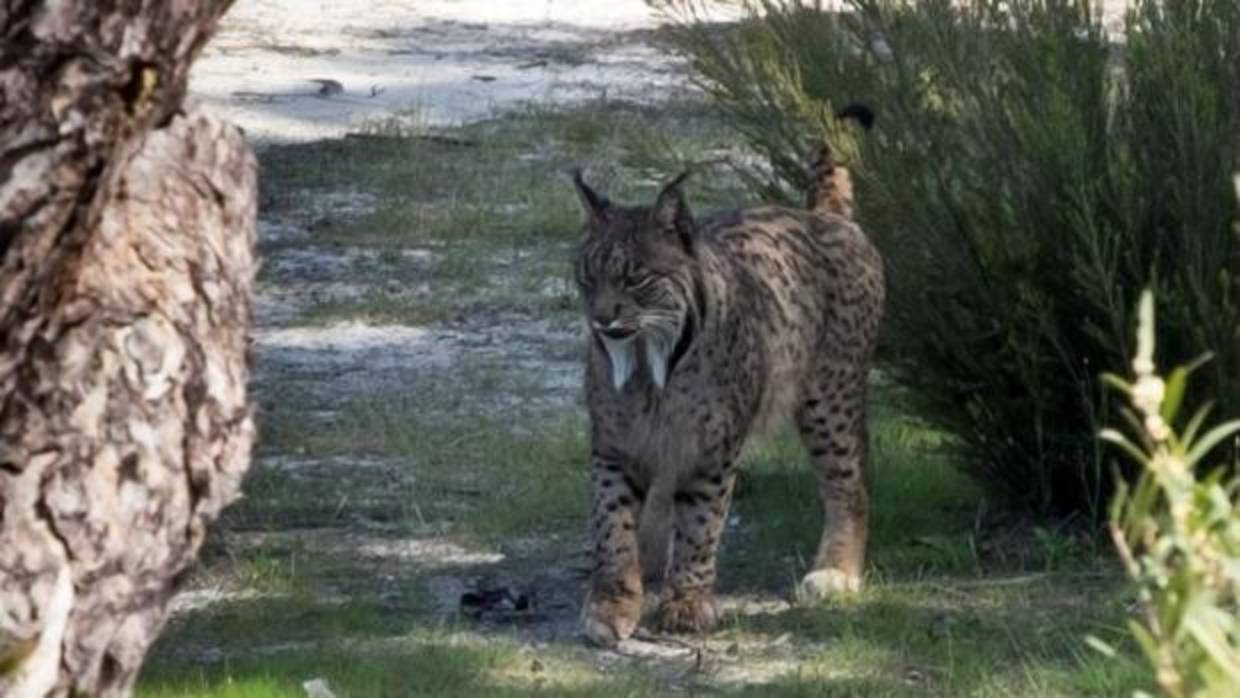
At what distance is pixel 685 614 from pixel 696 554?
0.15 m

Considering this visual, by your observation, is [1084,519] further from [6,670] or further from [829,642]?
[6,670]

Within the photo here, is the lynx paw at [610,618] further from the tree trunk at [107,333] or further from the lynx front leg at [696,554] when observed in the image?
the tree trunk at [107,333]

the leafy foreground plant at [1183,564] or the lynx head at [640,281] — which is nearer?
the leafy foreground plant at [1183,564]

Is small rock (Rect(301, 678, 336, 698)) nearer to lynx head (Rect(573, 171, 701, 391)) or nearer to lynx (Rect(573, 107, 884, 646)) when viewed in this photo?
lynx (Rect(573, 107, 884, 646))

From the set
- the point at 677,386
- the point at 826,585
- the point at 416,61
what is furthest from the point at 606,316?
the point at 416,61

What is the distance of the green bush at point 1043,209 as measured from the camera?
297 inches

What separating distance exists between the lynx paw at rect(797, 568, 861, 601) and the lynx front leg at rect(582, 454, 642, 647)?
1.59ft

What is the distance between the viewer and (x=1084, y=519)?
26.7ft

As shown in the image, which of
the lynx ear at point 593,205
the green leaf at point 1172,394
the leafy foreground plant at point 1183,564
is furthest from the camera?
the lynx ear at point 593,205

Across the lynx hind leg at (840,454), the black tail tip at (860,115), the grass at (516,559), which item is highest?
the black tail tip at (860,115)

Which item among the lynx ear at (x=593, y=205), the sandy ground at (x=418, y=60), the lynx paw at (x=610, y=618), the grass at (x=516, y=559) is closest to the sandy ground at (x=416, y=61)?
the sandy ground at (x=418, y=60)

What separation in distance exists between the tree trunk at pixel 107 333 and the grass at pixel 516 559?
2.26 meters

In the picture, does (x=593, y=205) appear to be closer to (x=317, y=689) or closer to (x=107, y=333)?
(x=317, y=689)

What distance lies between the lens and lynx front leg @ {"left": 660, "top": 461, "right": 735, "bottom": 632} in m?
7.46
